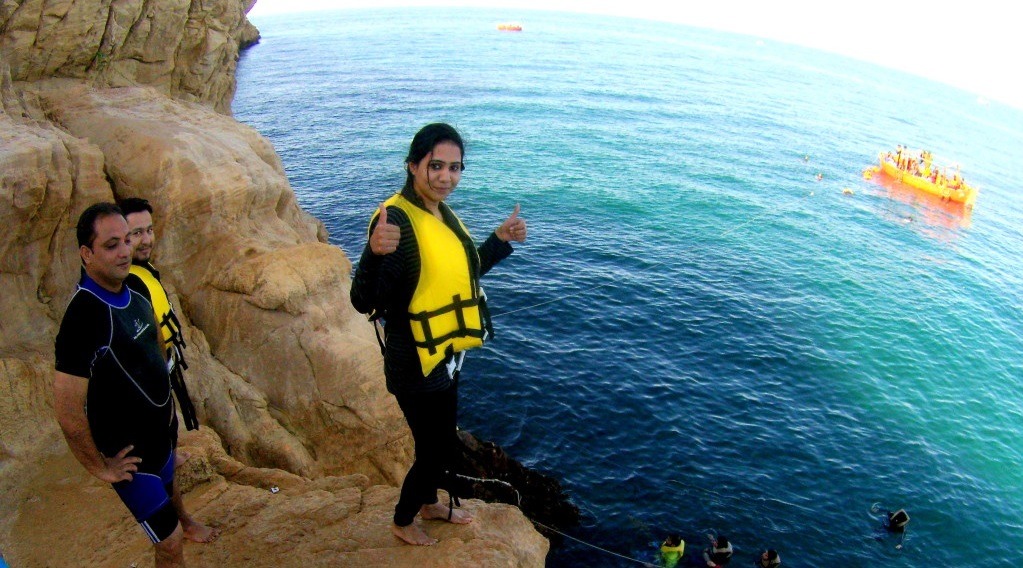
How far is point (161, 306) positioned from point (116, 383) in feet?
8.16

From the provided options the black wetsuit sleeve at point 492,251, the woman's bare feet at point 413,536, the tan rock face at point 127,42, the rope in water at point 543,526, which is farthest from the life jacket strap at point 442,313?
the tan rock face at point 127,42

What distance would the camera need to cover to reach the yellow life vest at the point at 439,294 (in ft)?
15.4

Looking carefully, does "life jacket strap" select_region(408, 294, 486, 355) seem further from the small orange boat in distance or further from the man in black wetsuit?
the small orange boat in distance

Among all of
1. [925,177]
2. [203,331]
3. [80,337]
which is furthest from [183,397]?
[925,177]

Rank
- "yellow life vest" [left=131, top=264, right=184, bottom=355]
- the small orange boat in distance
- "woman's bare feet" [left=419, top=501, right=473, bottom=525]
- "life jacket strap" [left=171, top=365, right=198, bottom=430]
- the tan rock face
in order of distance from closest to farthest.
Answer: "woman's bare feet" [left=419, top=501, right=473, bottom=525], "yellow life vest" [left=131, top=264, right=184, bottom=355], "life jacket strap" [left=171, top=365, right=198, bottom=430], the tan rock face, the small orange boat in distance

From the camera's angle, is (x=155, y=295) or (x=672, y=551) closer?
(x=155, y=295)

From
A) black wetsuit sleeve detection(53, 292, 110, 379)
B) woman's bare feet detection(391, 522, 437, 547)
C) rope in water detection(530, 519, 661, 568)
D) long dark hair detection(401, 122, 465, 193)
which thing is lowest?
rope in water detection(530, 519, 661, 568)

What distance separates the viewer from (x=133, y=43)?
46.8 ft

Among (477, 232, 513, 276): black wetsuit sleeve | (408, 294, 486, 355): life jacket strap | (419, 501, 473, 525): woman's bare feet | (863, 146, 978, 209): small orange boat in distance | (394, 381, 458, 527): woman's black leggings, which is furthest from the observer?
(863, 146, 978, 209): small orange boat in distance

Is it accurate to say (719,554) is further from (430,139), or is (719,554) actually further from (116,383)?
(116,383)

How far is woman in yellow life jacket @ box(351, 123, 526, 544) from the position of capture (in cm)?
445

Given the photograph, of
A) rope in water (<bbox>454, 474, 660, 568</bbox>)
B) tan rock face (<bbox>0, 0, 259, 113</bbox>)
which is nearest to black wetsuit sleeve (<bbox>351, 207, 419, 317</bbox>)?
rope in water (<bbox>454, 474, 660, 568</bbox>)

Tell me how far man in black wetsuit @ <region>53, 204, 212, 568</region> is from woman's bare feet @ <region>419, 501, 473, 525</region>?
6.92 feet

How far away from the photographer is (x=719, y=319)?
21781mm
